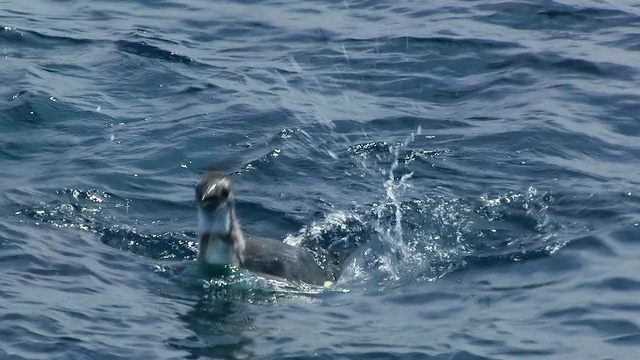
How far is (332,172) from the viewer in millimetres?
12180

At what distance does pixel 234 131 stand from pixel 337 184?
1.71 m

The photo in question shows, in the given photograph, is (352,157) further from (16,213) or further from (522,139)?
(16,213)

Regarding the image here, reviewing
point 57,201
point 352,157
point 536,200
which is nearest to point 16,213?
point 57,201

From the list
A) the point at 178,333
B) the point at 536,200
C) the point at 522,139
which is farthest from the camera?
the point at 522,139

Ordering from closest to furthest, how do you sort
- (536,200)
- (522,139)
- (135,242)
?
(135,242) → (536,200) → (522,139)

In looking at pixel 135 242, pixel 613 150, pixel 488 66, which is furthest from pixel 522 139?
pixel 135 242

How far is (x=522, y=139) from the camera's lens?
42.3 feet

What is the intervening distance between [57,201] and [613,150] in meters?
5.21

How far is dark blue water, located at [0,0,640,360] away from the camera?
8594 mm

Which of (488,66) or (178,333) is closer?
(178,333)

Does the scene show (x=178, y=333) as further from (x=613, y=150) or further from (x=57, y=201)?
(x=613, y=150)

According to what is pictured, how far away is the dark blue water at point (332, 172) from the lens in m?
8.59

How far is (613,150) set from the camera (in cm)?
1259

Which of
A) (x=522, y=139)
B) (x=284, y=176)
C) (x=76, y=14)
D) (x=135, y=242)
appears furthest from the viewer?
(x=76, y=14)
